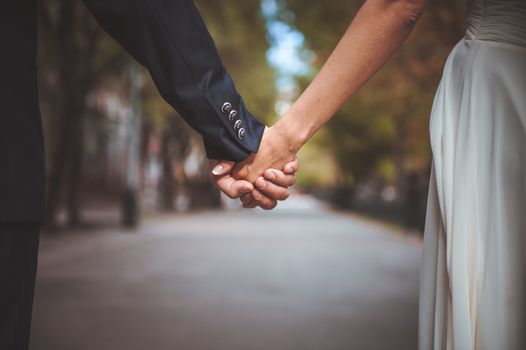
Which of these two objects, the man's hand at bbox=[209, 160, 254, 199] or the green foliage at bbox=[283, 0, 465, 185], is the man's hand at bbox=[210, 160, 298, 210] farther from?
the green foliage at bbox=[283, 0, 465, 185]

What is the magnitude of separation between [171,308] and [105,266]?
349cm

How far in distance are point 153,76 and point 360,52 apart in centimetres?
66

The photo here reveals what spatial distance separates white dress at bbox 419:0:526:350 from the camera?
1.48m

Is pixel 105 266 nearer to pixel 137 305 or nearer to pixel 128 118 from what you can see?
pixel 137 305

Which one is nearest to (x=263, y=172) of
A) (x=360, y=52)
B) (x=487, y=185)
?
(x=360, y=52)

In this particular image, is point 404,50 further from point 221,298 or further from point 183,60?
point 183,60

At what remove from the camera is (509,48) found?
1558 millimetres

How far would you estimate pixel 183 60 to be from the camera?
1655mm

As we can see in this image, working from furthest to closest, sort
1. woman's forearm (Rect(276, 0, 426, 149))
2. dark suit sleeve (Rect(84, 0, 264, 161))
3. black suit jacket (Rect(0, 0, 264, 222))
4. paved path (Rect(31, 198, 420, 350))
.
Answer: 1. paved path (Rect(31, 198, 420, 350))
2. woman's forearm (Rect(276, 0, 426, 149))
3. dark suit sleeve (Rect(84, 0, 264, 161))
4. black suit jacket (Rect(0, 0, 264, 222))

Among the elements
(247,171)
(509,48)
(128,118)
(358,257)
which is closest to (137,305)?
(247,171)

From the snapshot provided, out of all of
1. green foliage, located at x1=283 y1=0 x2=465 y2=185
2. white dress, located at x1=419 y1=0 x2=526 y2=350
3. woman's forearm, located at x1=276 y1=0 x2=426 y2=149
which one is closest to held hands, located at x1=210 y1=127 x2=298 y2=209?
woman's forearm, located at x1=276 y1=0 x2=426 y2=149

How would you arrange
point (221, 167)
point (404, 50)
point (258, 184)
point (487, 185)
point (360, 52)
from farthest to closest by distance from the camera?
point (404, 50)
point (258, 184)
point (221, 167)
point (360, 52)
point (487, 185)

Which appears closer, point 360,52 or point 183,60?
point 183,60

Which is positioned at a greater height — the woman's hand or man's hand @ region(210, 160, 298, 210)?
the woman's hand
